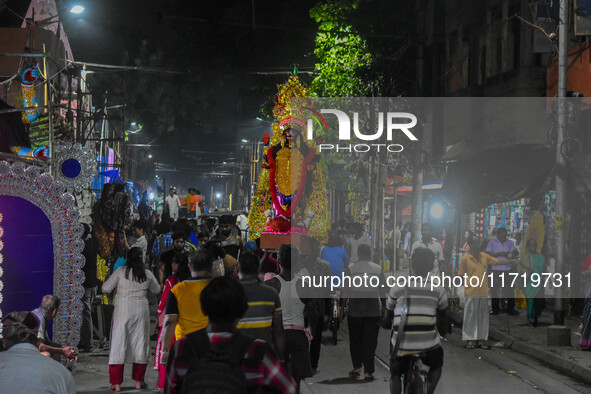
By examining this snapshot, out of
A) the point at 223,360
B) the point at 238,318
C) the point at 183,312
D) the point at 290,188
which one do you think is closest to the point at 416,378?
the point at 183,312

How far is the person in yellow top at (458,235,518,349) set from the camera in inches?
545

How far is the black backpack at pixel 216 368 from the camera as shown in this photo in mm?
3863

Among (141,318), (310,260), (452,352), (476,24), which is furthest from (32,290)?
(476,24)

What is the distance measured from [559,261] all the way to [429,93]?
11.1 m

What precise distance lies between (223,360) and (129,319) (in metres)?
6.34

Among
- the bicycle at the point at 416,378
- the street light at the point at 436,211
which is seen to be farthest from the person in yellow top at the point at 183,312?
the street light at the point at 436,211

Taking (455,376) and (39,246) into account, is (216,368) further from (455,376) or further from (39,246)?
(455,376)

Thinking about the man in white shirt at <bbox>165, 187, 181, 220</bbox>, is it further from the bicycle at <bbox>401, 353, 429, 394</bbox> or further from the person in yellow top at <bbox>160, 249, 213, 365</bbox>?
the bicycle at <bbox>401, 353, 429, 394</bbox>

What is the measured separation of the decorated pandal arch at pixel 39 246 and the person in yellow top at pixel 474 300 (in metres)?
6.57

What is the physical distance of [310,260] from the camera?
10.3 metres

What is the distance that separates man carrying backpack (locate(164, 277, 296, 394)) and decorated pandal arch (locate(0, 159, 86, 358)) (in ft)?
20.0

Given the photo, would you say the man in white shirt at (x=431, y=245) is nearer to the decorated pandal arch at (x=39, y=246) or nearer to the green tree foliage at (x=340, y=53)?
the decorated pandal arch at (x=39, y=246)

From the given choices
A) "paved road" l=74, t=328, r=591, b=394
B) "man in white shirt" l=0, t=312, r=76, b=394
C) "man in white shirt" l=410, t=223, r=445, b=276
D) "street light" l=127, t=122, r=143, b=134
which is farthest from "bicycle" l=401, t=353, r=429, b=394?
"street light" l=127, t=122, r=143, b=134

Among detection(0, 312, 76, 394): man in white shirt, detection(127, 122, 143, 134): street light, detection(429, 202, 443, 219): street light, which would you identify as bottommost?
detection(0, 312, 76, 394): man in white shirt
